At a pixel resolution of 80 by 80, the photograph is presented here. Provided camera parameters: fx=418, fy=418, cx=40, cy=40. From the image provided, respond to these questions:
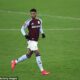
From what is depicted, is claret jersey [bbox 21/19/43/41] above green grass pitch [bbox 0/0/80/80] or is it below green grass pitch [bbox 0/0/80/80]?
above

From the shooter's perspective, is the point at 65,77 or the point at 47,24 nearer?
the point at 65,77

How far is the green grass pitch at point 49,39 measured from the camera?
614 inches

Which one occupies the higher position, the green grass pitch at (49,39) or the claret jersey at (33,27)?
the claret jersey at (33,27)

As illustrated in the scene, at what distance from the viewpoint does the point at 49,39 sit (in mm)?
22078

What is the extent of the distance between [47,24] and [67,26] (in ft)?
4.46

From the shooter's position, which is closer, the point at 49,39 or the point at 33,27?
the point at 33,27

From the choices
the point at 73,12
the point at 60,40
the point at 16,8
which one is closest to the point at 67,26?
the point at 60,40

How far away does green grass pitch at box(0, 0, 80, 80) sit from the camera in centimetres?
1559

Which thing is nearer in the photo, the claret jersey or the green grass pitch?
the claret jersey

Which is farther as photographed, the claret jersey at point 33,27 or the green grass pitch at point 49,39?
the green grass pitch at point 49,39

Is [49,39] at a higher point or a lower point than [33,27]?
lower

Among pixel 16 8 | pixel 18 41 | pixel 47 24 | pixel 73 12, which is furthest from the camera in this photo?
pixel 16 8

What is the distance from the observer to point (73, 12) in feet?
101

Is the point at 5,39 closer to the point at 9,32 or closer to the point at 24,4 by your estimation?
the point at 9,32
